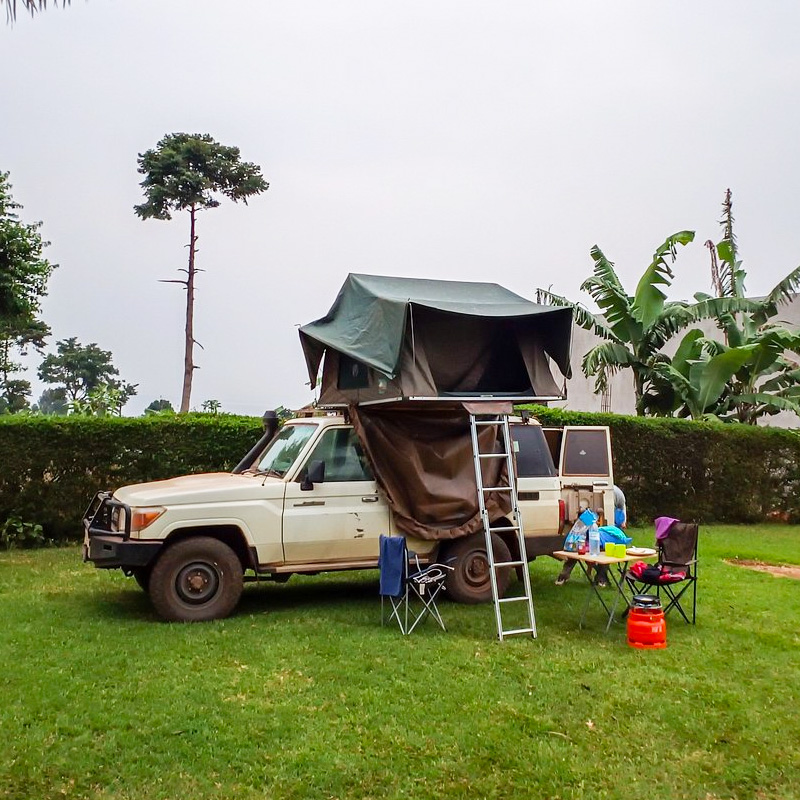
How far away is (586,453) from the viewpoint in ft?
37.0

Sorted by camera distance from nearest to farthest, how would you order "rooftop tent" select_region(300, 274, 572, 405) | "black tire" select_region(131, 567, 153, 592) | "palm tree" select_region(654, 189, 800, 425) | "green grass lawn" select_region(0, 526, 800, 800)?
"green grass lawn" select_region(0, 526, 800, 800) < "rooftop tent" select_region(300, 274, 572, 405) < "black tire" select_region(131, 567, 153, 592) < "palm tree" select_region(654, 189, 800, 425)

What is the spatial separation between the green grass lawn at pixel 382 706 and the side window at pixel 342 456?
53.0 inches

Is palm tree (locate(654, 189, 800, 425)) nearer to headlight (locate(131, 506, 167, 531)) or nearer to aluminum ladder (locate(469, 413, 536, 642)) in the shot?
aluminum ladder (locate(469, 413, 536, 642))

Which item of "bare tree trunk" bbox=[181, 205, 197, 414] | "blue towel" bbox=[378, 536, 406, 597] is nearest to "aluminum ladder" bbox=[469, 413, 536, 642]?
"blue towel" bbox=[378, 536, 406, 597]

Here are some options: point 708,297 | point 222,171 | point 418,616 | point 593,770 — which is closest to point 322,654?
point 418,616

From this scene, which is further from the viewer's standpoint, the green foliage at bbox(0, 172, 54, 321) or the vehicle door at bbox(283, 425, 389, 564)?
the green foliage at bbox(0, 172, 54, 321)

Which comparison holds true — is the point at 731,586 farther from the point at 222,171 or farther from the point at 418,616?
the point at 222,171

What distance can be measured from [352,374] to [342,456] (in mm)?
997

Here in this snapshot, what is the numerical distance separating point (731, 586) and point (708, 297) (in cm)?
1163

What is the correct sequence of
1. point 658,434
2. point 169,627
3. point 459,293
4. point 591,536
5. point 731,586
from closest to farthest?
point 169,627 < point 591,536 < point 459,293 < point 731,586 < point 658,434

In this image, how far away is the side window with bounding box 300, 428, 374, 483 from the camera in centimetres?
855

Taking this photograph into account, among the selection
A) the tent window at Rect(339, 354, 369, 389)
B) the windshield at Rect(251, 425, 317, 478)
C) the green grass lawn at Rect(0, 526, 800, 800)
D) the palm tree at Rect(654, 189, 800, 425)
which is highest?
the palm tree at Rect(654, 189, 800, 425)

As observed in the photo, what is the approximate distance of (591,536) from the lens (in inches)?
327

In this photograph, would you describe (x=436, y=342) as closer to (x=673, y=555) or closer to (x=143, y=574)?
(x=673, y=555)
